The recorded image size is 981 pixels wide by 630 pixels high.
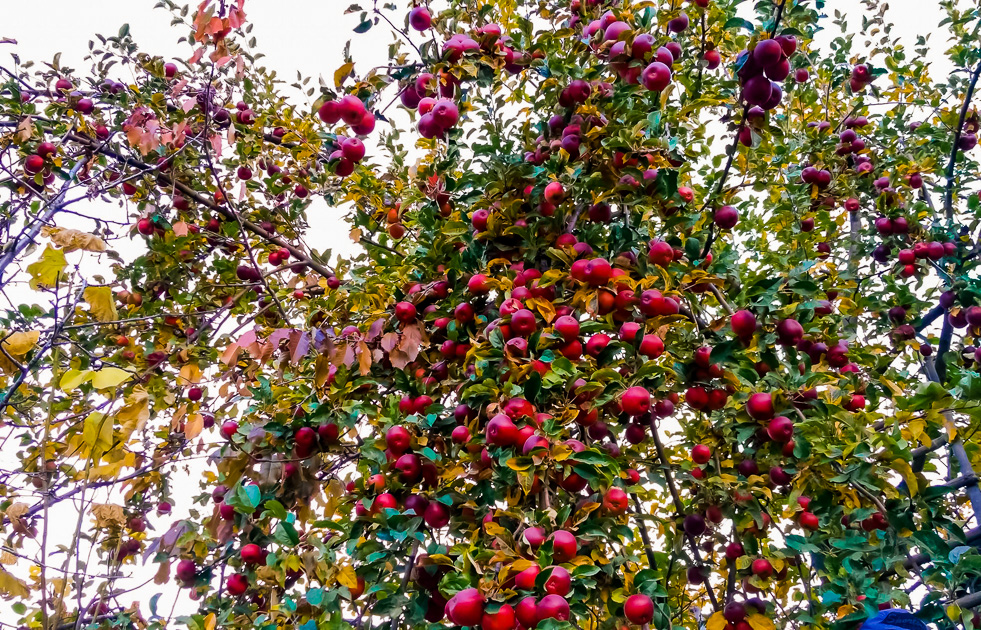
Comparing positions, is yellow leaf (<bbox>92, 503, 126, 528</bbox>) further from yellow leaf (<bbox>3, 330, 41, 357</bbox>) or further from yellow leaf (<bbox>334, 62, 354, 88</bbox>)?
yellow leaf (<bbox>334, 62, 354, 88</bbox>)

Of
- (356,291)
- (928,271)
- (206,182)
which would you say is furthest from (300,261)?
(928,271)

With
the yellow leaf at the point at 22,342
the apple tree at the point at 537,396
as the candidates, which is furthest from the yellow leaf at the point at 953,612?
the yellow leaf at the point at 22,342

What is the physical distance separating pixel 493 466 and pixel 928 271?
288 cm

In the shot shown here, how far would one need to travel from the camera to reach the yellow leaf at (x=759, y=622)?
1.68 meters

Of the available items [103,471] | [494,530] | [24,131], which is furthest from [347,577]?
[24,131]

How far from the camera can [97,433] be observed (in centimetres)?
106

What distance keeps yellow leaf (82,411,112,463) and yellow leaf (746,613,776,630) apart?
64.5 inches

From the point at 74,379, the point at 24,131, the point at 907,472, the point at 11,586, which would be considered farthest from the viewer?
the point at 24,131

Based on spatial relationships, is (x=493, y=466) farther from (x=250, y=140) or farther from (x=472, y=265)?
(x=250, y=140)

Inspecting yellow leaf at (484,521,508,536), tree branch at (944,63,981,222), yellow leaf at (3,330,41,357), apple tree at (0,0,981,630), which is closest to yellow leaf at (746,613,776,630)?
apple tree at (0,0,981,630)

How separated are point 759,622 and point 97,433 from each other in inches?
65.8

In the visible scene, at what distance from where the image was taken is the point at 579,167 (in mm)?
2021

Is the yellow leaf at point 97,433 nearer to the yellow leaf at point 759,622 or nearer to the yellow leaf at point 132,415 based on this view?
the yellow leaf at point 132,415

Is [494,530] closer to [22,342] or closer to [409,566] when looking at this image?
[409,566]
